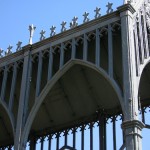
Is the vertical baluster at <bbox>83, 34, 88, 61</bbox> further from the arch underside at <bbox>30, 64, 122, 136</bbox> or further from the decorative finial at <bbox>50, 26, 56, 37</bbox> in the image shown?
the arch underside at <bbox>30, 64, 122, 136</bbox>

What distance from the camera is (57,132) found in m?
21.6

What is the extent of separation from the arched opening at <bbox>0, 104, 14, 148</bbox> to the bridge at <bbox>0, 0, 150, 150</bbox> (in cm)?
5

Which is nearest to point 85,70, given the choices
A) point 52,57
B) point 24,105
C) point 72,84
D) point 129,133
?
point 72,84

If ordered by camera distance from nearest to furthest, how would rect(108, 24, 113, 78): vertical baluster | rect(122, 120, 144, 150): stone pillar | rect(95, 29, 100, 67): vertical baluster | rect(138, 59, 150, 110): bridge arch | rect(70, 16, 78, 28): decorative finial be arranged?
rect(122, 120, 144, 150): stone pillar < rect(108, 24, 113, 78): vertical baluster < rect(95, 29, 100, 67): vertical baluster < rect(70, 16, 78, 28): decorative finial < rect(138, 59, 150, 110): bridge arch

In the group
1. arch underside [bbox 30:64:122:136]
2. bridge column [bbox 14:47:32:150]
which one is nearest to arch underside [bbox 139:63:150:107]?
arch underside [bbox 30:64:122:136]

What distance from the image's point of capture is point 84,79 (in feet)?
66.0

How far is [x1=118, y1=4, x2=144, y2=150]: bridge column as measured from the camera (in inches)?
560

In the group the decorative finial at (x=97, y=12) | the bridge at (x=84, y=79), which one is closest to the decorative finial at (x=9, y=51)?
the bridge at (x=84, y=79)

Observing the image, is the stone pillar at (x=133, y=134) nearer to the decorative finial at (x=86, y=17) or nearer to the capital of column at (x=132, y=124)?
the capital of column at (x=132, y=124)

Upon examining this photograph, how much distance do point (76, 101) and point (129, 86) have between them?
6391 millimetres

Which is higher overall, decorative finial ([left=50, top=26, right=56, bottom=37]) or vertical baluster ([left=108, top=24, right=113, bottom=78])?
decorative finial ([left=50, top=26, right=56, bottom=37])

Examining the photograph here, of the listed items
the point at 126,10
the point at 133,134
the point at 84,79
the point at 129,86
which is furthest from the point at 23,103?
the point at 126,10

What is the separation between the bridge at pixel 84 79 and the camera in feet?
51.4

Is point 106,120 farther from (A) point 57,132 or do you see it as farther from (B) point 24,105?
(B) point 24,105
